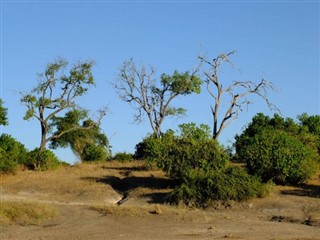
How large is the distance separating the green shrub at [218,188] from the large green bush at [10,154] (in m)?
14.3

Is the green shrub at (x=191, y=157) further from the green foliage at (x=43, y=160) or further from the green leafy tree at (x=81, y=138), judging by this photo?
the green leafy tree at (x=81, y=138)

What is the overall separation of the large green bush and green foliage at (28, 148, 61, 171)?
A: 581 millimetres

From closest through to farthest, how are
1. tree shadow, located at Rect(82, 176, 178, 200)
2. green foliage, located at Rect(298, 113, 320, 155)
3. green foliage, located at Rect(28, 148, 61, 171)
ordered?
tree shadow, located at Rect(82, 176, 178, 200) < green foliage, located at Rect(28, 148, 61, 171) < green foliage, located at Rect(298, 113, 320, 155)

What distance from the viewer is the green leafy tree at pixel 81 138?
1874 inches

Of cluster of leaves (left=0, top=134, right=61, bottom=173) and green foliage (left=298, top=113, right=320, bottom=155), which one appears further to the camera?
green foliage (left=298, top=113, right=320, bottom=155)

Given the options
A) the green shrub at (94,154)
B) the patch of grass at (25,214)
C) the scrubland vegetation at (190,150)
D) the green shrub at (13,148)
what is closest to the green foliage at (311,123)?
the scrubland vegetation at (190,150)

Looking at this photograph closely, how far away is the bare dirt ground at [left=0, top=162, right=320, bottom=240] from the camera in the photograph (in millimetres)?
15203

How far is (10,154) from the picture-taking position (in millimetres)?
34875

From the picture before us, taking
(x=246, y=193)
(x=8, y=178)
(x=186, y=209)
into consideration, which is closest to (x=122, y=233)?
(x=186, y=209)

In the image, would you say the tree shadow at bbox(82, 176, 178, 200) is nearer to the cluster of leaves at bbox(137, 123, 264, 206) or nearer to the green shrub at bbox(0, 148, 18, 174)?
the cluster of leaves at bbox(137, 123, 264, 206)

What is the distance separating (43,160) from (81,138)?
1448 cm

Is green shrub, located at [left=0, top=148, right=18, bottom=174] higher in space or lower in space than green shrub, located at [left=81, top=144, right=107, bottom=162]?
lower

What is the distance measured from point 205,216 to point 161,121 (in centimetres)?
2796

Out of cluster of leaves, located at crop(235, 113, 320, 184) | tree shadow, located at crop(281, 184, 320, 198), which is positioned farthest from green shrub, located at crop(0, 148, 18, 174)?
tree shadow, located at crop(281, 184, 320, 198)
